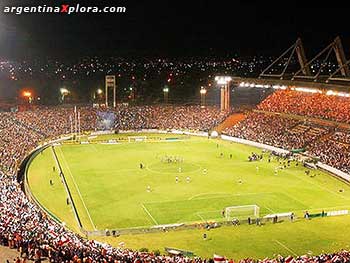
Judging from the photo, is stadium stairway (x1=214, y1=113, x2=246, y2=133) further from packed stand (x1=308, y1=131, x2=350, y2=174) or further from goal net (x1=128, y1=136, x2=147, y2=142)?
packed stand (x1=308, y1=131, x2=350, y2=174)

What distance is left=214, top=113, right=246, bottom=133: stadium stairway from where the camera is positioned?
248 feet

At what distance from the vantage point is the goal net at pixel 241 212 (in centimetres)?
3484

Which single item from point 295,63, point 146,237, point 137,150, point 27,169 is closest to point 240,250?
point 146,237

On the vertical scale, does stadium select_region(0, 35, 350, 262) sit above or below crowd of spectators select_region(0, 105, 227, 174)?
below

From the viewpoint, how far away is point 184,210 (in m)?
36.5

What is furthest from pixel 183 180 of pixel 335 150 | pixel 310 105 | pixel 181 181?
pixel 310 105

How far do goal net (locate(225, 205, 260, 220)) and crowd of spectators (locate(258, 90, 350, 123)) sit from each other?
27795 mm

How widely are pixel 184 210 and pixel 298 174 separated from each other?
16.9 metres

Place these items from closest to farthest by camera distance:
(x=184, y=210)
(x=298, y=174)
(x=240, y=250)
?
(x=240, y=250)
(x=184, y=210)
(x=298, y=174)

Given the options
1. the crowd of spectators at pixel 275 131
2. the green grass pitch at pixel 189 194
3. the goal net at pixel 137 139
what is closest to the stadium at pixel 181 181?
the green grass pitch at pixel 189 194

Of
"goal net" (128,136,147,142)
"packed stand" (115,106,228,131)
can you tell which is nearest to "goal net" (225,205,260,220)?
"goal net" (128,136,147,142)

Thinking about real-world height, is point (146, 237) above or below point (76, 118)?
below

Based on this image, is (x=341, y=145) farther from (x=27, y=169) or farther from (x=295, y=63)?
(x=295, y=63)

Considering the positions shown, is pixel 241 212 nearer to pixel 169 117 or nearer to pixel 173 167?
pixel 173 167
